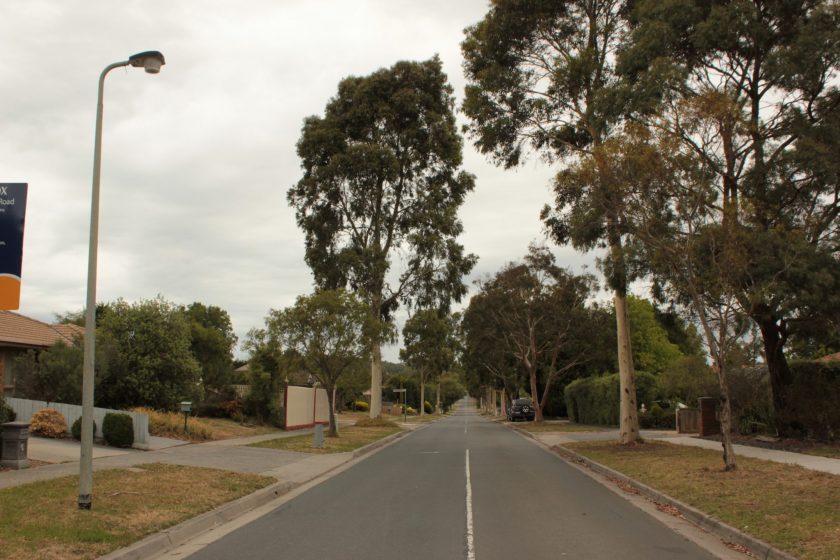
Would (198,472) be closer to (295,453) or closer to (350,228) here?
(295,453)

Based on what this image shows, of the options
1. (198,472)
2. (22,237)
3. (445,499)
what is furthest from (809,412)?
(22,237)

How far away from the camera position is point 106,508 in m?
9.85

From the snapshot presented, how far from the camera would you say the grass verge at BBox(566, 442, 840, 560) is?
320 inches

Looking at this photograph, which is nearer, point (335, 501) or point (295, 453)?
point (335, 501)

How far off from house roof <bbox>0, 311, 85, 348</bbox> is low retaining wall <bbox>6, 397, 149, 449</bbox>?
319cm

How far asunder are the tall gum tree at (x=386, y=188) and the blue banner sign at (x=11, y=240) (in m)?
27.0

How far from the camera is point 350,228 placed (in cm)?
3912

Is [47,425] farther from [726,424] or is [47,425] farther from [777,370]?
[777,370]

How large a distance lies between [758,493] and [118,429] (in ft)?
51.1

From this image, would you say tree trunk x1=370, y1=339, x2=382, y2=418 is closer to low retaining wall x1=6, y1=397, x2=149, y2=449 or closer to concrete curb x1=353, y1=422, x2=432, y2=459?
concrete curb x1=353, y1=422, x2=432, y2=459

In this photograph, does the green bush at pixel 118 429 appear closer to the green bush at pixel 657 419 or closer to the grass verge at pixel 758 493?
the grass verge at pixel 758 493

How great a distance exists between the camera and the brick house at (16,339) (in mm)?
24297

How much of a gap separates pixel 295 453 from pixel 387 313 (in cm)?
1819

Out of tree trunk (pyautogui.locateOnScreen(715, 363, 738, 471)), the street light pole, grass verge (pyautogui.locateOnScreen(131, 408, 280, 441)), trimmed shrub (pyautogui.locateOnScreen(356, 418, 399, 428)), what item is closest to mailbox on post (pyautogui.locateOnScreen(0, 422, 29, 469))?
the street light pole
